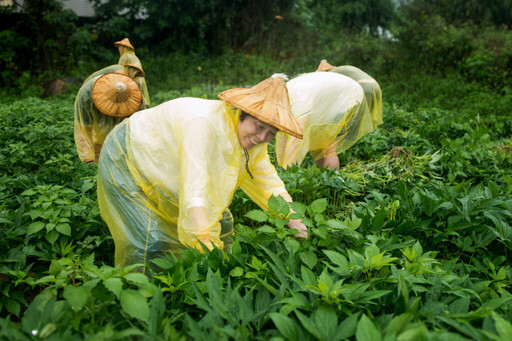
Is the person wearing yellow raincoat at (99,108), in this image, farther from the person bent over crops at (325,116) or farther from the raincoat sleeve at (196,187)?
the raincoat sleeve at (196,187)

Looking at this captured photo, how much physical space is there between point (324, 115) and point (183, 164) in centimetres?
254

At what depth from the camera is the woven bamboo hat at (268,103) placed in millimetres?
2004

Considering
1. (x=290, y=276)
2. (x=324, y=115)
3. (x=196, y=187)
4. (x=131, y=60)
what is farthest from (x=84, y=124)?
(x=290, y=276)

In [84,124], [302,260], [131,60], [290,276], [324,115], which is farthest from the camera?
[131,60]

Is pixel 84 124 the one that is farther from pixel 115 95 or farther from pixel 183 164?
pixel 183 164

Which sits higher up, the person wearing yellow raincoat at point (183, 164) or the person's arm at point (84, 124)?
the person wearing yellow raincoat at point (183, 164)

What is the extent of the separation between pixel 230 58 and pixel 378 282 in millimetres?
15803

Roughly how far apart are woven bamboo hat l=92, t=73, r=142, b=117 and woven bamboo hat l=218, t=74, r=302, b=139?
2.73 metres

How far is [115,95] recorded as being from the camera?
4410mm

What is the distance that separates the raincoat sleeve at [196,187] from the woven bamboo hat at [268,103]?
205 millimetres

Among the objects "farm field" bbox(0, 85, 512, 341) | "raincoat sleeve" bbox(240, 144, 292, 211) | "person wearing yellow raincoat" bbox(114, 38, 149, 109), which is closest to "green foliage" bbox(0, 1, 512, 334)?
"farm field" bbox(0, 85, 512, 341)

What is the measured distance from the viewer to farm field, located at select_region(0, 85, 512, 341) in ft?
3.92

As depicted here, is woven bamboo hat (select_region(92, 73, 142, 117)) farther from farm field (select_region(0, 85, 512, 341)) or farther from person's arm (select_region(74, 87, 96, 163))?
farm field (select_region(0, 85, 512, 341))

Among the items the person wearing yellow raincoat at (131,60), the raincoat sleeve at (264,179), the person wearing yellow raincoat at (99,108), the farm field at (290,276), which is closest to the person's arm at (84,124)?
the person wearing yellow raincoat at (99,108)
